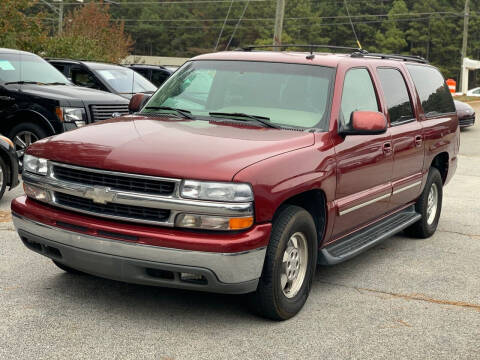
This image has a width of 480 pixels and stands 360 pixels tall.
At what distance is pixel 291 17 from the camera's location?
10275 cm

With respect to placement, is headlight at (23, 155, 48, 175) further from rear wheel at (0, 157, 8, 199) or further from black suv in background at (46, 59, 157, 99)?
black suv in background at (46, 59, 157, 99)

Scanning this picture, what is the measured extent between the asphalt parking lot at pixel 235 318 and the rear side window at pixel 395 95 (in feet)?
4.53

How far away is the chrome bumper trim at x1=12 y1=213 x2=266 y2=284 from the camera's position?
4.33 meters

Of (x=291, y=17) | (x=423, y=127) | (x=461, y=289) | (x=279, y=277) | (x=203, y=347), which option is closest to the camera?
(x=203, y=347)

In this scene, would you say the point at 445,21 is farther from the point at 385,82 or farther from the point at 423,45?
the point at 385,82

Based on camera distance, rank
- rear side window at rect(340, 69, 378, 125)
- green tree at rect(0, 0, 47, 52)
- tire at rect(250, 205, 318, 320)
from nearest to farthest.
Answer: tire at rect(250, 205, 318, 320) → rear side window at rect(340, 69, 378, 125) → green tree at rect(0, 0, 47, 52)

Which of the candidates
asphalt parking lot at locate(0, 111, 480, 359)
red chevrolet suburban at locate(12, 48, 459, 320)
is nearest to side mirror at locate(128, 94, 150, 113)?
red chevrolet suburban at locate(12, 48, 459, 320)

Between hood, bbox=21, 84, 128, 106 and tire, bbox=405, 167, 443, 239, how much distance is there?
17.8 ft

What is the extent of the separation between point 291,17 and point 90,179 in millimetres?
101025

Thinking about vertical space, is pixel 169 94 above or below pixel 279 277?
above

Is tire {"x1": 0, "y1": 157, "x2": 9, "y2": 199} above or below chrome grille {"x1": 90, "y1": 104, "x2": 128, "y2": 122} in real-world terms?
below

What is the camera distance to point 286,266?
4.93 metres

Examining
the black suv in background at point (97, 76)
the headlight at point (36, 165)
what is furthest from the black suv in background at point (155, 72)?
the headlight at point (36, 165)

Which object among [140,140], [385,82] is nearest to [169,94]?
[140,140]
